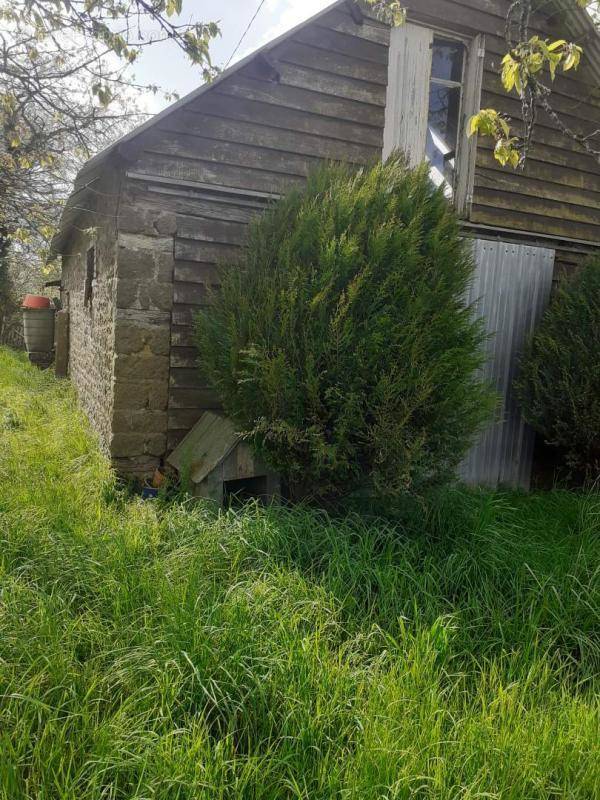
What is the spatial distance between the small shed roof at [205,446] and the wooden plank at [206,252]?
49.2 inches

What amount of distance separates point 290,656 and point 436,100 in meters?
5.93

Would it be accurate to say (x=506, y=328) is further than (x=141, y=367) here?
Yes

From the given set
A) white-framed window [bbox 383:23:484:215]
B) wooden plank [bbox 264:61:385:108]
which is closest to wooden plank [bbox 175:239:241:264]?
wooden plank [bbox 264:61:385:108]

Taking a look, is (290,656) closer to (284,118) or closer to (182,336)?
(182,336)

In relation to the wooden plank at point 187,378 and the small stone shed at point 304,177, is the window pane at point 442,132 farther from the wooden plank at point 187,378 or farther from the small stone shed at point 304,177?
the wooden plank at point 187,378

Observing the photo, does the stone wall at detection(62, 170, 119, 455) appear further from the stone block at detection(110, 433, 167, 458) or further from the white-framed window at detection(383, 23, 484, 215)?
the white-framed window at detection(383, 23, 484, 215)

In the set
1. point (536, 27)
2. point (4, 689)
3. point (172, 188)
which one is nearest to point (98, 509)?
point (4, 689)

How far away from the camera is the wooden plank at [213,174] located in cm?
445

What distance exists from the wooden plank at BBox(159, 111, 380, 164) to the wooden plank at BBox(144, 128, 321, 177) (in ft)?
0.10

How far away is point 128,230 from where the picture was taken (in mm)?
4434

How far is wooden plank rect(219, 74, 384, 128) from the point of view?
467 cm

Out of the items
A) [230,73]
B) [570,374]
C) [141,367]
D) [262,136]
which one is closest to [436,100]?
[262,136]

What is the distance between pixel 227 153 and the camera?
4.72m

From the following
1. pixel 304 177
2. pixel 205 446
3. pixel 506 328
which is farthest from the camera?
pixel 506 328
